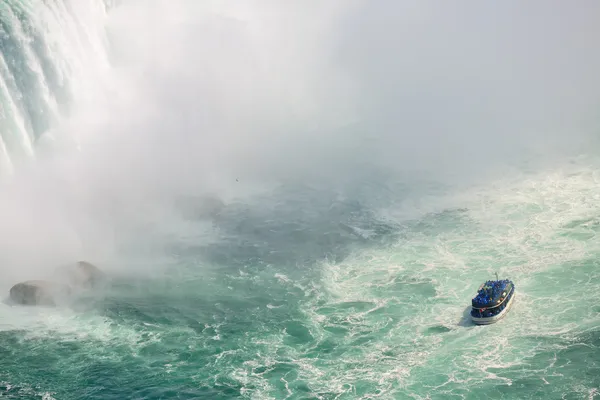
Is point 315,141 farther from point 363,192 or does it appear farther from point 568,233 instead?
point 568,233

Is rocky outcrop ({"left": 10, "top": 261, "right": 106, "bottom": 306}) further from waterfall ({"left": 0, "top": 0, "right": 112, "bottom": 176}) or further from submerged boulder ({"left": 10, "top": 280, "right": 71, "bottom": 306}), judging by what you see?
waterfall ({"left": 0, "top": 0, "right": 112, "bottom": 176})

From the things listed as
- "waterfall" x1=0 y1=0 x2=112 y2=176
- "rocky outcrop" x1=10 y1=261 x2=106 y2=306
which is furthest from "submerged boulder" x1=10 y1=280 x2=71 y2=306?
"waterfall" x1=0 y1=0 x2=112 y2=176

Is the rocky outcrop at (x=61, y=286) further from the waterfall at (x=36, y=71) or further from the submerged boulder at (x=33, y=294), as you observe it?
the waterfall at (x=36, y=71)

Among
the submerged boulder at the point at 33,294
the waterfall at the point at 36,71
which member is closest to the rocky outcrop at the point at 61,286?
the submerged boulder at the point at 33,294

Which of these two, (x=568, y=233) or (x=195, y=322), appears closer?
(x=195, y=322)

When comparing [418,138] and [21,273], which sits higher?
[418,138]

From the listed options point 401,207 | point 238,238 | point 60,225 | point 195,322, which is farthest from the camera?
point 401,207

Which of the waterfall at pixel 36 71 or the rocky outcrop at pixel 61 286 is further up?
the waterfall at pixel 36 71

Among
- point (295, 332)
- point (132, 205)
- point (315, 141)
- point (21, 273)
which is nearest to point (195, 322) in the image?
point (295, 332)
